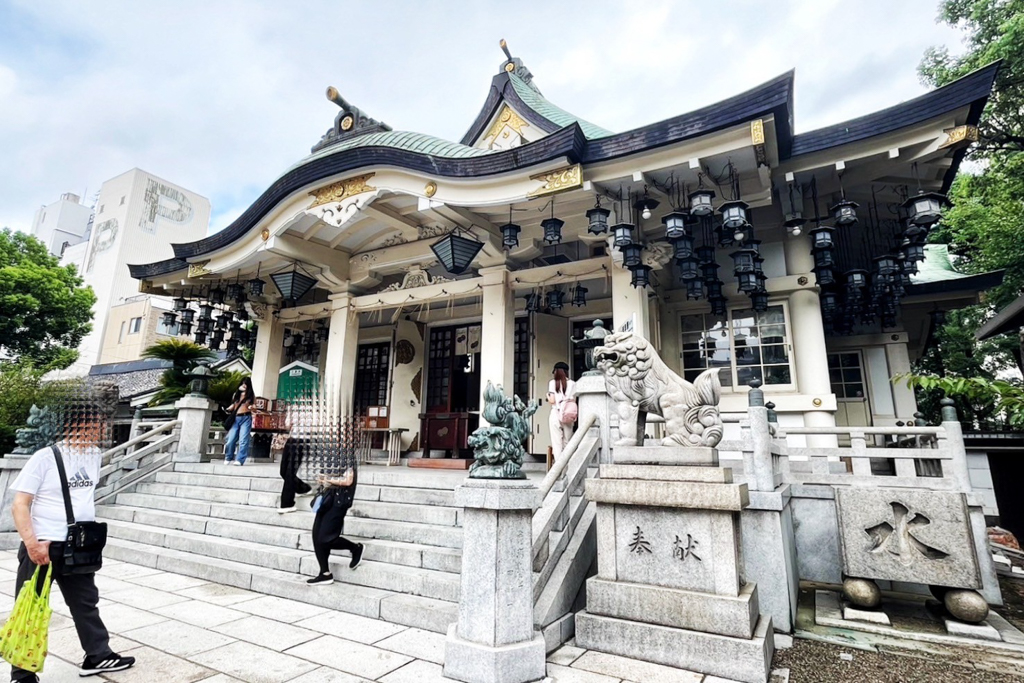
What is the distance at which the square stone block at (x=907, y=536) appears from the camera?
14.6ft

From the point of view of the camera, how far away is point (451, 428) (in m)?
9.95

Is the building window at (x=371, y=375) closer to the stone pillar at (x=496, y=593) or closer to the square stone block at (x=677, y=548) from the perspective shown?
Result: the square stone block at (x=677, y=548)

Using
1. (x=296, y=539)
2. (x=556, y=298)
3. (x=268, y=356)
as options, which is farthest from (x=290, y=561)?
(x=268, y=356)

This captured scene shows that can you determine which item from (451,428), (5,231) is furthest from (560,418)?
(5,231)

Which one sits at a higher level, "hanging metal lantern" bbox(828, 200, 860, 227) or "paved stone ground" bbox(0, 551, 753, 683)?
"hanging metal lantern" bbox(828, 200, 860, 227)

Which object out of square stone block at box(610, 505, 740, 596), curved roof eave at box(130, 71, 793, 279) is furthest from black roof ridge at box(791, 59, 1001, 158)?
A: square stone block at box(610, 505, 740, 596)

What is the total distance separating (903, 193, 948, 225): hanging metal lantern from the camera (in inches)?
238

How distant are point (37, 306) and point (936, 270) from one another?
27071 mm

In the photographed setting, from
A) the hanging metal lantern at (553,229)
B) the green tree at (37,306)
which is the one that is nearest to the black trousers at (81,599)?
the hanging metal lantern at (553,229)

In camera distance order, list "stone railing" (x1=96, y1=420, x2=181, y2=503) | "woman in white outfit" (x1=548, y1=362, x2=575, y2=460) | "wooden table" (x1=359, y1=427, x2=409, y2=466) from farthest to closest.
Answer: "wooden table" (x1=359, y1=427, x2=409, y2=466) < "stone railing" (x1=96, y1=420, x2=181, y2=503) < "woman in white outfit" (x1=548, y1=362, x2=575, y2=460)

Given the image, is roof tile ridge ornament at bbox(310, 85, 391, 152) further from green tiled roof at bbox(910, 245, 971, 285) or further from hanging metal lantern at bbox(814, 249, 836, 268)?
green tiled roof at bbox(910, 245, 971, 285)

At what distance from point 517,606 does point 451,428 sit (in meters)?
6.81

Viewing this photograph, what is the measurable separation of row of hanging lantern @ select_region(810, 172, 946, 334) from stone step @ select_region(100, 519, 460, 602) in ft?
20.9

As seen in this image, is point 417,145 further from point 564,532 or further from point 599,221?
point 564,532
